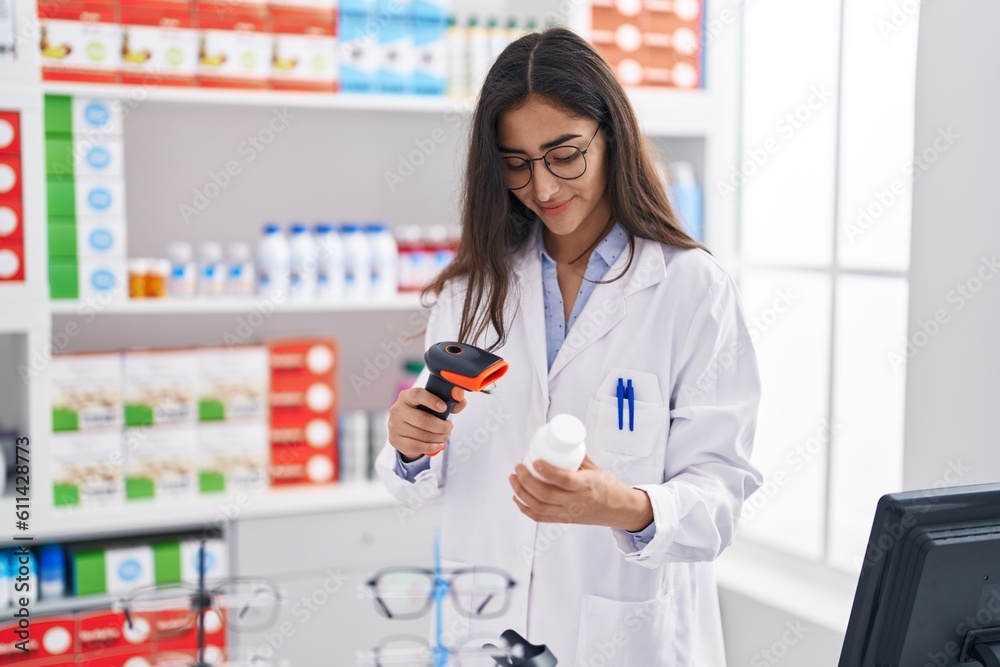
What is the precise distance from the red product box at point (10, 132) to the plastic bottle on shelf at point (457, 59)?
1127mm

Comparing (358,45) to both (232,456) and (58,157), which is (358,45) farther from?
(232,456)

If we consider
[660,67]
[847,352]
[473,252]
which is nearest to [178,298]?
[473,252]

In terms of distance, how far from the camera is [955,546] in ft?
3.14

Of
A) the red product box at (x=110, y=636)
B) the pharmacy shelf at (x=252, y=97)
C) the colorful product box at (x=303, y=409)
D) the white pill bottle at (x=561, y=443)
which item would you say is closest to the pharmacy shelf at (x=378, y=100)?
the pharmacy shelf at (x=252, y=97)

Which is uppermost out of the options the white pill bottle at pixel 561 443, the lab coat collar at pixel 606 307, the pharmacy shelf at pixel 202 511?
the lab coat collar at pixel 606 307

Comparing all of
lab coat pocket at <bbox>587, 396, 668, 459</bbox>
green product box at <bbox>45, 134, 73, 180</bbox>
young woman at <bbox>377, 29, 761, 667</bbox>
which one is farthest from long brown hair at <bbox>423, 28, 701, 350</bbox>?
green product box at <bbox>45, 134, 73, 180</bbox>

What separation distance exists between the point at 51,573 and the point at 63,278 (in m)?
0.74

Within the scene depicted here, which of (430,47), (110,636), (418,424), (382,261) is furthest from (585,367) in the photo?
(430,47)

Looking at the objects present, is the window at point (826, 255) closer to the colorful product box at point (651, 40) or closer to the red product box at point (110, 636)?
the colorful product box at point (651, 40)

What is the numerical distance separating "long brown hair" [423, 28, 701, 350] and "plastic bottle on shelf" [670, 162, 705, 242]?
4.18 feet

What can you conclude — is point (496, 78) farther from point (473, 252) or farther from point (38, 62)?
point (38, 62)

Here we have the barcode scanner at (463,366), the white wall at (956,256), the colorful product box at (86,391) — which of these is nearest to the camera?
the barcode scanner at (463,366)

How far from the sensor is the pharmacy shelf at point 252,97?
7.50 ft

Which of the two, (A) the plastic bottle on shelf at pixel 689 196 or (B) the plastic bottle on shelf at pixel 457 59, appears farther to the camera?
(A) the plastic bottle on shelf at pixel 689 196
